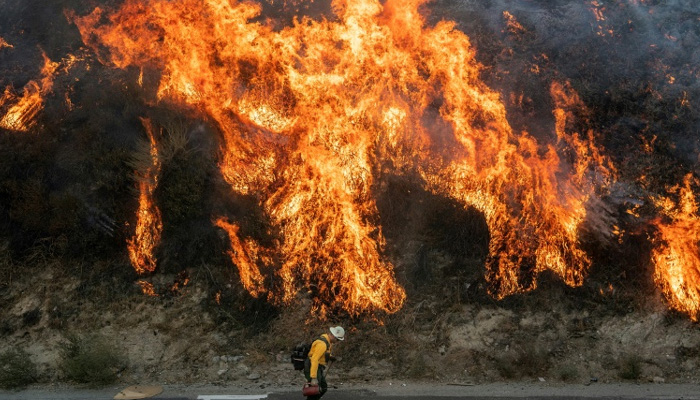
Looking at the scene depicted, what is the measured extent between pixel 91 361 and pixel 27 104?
687 centimetres

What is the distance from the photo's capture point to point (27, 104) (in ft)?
41.8

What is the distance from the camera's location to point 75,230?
11.5 m

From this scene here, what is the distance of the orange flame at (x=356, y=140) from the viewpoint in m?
10.1

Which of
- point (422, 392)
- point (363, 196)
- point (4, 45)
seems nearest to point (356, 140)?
point (363, 196)

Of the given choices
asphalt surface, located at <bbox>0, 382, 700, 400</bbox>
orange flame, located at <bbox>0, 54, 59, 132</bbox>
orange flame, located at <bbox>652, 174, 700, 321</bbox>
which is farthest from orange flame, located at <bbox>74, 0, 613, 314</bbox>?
orange flame, located at <bbox>0, 54, 59, 132</bbox>

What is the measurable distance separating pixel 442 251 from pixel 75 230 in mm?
7664

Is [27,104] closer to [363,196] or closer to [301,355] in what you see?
[363,196]

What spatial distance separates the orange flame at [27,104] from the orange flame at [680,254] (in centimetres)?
1331

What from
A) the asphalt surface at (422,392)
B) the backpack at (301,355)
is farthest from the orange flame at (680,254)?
the backpack at (301,355)

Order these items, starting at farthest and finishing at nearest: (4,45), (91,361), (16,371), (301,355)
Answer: (4,45)
(16,371)
(91,361)
(301,355)

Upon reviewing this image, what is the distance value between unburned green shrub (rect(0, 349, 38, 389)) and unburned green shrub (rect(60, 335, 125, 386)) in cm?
51

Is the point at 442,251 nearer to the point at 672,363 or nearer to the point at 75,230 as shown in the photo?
the point at 672,363

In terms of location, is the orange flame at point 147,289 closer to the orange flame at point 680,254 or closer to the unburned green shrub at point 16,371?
the unburned green shrub at point 16,371

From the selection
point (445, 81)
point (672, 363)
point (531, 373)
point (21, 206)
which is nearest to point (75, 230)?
point (21, 206)
